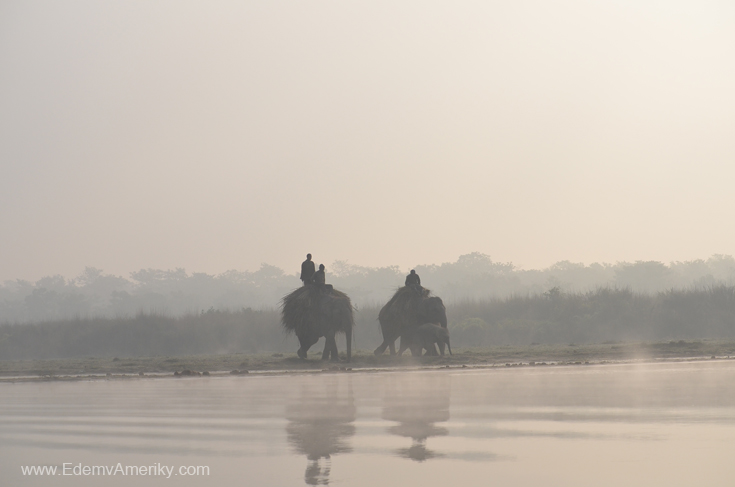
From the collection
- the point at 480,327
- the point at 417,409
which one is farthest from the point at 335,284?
the point at 417,409

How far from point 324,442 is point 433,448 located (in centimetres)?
99

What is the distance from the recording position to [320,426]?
27.9ft

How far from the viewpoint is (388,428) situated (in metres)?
8.23

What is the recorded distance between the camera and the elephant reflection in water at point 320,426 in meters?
6.32

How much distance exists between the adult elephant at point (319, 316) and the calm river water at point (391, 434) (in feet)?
28.5

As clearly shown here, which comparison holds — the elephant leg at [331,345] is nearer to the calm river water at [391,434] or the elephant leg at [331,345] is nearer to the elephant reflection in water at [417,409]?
the elephant reflection in water at [417,409]

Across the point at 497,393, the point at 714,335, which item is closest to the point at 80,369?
the point at 497,393

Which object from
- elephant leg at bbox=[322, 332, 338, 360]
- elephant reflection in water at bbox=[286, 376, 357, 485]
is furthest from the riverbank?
elephant reflection in water at bbox=[286, 376, 357, 485]

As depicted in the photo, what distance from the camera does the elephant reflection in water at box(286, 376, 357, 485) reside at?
6.32 m

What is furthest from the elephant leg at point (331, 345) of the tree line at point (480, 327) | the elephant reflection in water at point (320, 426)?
the tree line at point (480, 327)

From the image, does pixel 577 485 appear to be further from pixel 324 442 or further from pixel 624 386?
pixel 624 386

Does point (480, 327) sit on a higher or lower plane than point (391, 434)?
higher

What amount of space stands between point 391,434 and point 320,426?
98cm

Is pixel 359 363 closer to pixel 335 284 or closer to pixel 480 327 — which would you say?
pixel 480 327
